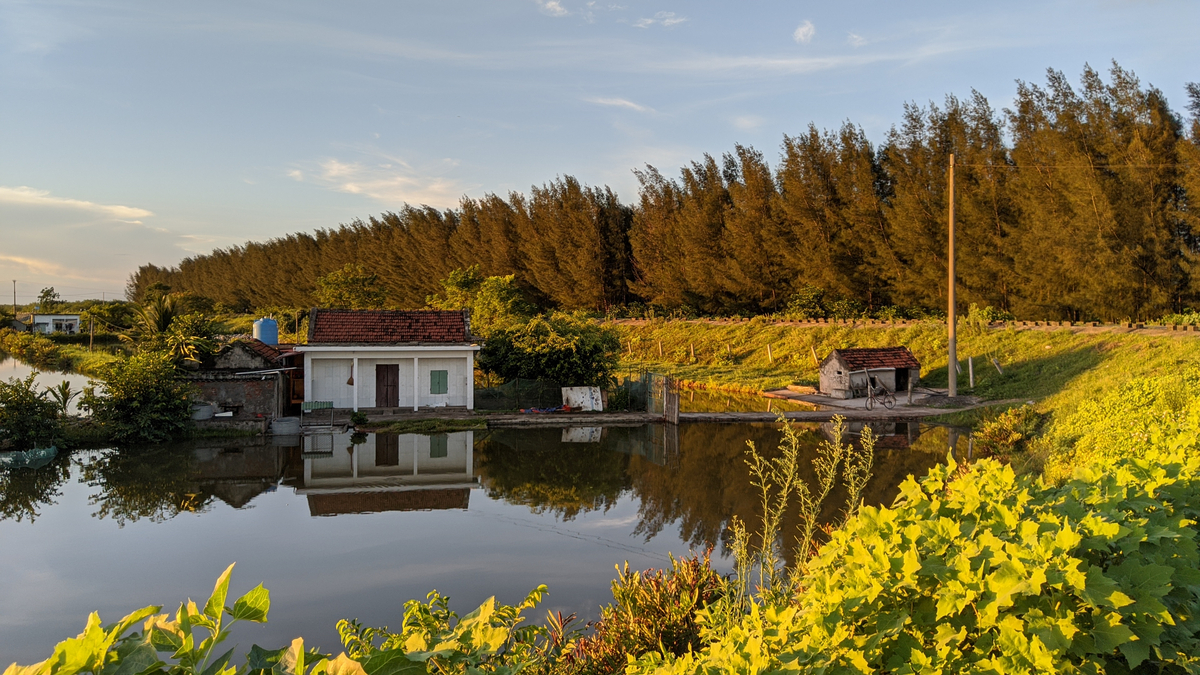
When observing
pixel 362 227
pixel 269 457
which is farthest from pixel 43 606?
pixel 362 227

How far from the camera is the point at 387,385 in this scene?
74.4ft

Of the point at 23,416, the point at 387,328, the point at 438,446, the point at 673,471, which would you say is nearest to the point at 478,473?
the point at 438,446

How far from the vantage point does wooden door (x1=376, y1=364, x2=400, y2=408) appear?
22575 mm

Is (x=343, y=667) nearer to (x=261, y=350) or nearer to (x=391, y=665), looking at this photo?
(x=391, y=665)

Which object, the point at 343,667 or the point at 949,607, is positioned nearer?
the point at 343,667

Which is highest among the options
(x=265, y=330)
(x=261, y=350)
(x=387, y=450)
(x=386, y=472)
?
(x=265, y=330)

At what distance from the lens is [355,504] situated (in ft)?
40.4

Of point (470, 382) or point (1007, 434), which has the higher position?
point (470, 382)

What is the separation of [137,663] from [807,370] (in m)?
32.8

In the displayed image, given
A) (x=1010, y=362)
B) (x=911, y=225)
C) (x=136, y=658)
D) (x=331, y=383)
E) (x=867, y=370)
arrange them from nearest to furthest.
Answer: (x=136, y=658) < (x=331, y=383) < (x=867, y=370) < (x=1010, y=362) < (x=911, y=225)

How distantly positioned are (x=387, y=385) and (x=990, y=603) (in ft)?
71.6

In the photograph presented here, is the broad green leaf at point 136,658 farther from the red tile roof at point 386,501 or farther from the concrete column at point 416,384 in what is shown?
the concrete column at point 416,384

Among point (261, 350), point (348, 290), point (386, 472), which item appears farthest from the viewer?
point (348, 290)

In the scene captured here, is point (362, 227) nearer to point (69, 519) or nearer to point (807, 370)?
point (807, 370)
